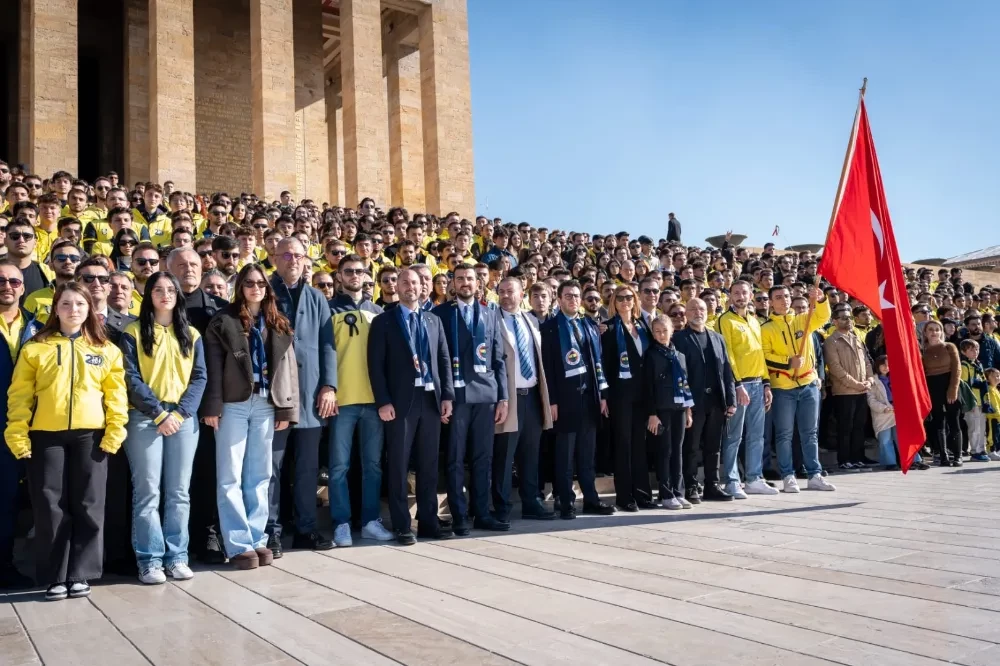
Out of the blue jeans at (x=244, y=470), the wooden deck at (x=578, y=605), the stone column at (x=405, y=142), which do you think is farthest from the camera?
the stone column at (x=405, y=142)

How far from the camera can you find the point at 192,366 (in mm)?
5590

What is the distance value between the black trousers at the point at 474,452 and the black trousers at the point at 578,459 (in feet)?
2.50

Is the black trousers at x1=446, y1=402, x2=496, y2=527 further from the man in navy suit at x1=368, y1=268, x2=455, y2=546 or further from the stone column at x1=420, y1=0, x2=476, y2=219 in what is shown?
the stone column at x1=420, y1=0, x2=476, y2=219

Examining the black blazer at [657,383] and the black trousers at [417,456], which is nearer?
the black trousers at [417,456]

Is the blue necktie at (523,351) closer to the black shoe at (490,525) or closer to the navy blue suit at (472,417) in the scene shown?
the navy blue suit at (472,417)

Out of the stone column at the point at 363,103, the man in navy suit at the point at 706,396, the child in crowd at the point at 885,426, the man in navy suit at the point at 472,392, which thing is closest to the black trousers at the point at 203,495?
the man in navy suit at the point at 472,392

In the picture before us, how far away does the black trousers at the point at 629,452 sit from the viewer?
25.7ft

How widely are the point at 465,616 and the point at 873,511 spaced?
4.82m

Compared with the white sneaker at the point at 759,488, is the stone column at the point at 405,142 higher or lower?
higher

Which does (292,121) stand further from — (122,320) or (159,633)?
(159,633)

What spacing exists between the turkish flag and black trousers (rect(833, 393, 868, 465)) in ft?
10.3

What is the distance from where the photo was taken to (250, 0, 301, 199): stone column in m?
22.9

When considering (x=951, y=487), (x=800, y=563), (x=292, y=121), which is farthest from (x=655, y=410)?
(x=292, y=121)

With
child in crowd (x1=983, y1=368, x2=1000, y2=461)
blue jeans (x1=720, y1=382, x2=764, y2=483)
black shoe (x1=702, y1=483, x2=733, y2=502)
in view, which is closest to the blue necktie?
black shoe (x1=702, y1=483, x2=733, y2=502)
